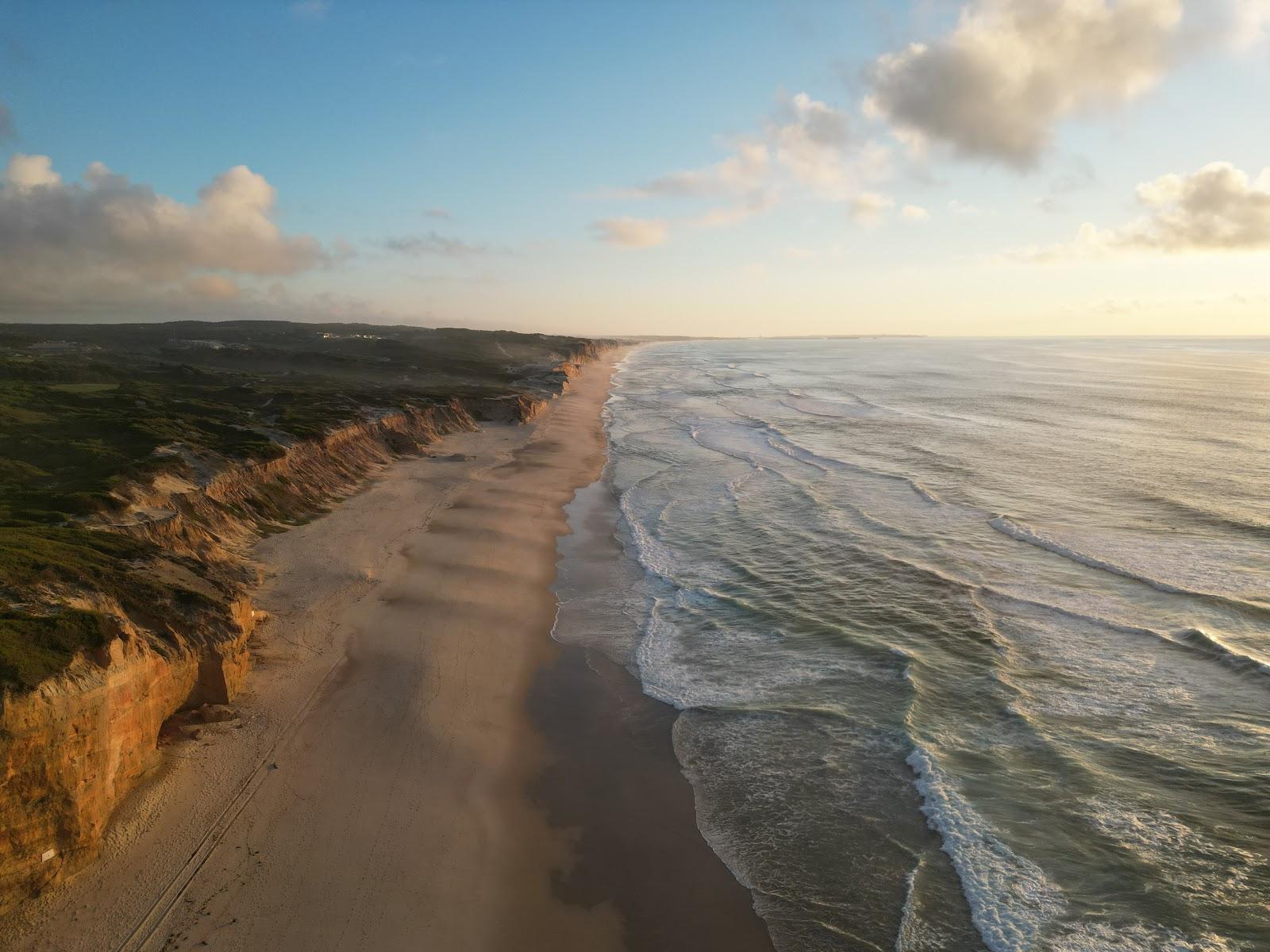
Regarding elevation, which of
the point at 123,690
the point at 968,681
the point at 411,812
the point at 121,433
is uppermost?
the point at 121,433

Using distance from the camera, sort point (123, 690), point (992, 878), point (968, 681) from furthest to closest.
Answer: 1. point (968, 681)
2. point (123, 690)
3. point (992, 878)

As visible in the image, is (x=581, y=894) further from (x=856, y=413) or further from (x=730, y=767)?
(x=856, y=413)

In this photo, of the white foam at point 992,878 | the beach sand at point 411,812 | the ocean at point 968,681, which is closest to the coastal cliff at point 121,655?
the beach sand at point 411,812

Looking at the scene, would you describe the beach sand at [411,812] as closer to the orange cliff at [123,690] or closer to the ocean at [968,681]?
the orange cliff at [123,690]

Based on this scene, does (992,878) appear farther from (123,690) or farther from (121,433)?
(121,433)

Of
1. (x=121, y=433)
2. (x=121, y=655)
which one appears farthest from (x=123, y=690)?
(x=121, y=433)
